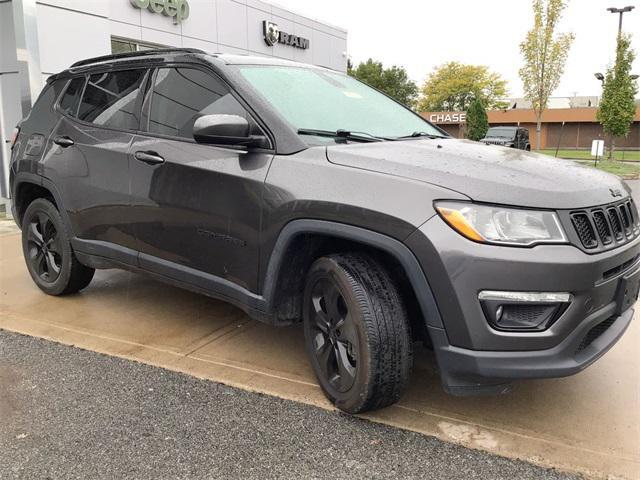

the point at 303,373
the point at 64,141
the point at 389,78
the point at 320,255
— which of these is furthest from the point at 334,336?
the point at 389,78

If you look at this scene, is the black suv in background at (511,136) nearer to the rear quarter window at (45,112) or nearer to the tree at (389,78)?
the rear quarter window at (45,112)

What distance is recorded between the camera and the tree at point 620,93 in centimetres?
2402

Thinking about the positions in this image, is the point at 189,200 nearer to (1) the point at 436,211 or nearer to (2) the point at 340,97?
(2) the point at 340,97

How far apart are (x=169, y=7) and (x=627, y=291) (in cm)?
1485

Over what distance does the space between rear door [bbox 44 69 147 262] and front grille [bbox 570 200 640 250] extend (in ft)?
8.94

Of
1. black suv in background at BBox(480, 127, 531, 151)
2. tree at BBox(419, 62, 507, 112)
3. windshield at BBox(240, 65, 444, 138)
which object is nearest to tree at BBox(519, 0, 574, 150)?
black suv in background at BBox(480, 127, 531, 151)

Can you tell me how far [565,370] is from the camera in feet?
8.02

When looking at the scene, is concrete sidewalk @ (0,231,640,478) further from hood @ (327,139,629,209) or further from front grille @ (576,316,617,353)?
hood @ (327,139,629,209)

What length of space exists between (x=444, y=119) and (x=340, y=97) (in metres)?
55.1

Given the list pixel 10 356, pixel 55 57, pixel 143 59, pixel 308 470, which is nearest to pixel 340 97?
pixel 143 59

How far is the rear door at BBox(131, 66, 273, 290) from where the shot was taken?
3.14 metres

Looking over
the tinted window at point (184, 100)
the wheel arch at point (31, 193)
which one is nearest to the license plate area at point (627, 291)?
the tinted window at point (184, 100)

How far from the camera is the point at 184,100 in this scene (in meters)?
3.67

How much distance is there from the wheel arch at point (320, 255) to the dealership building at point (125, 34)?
266 inches
